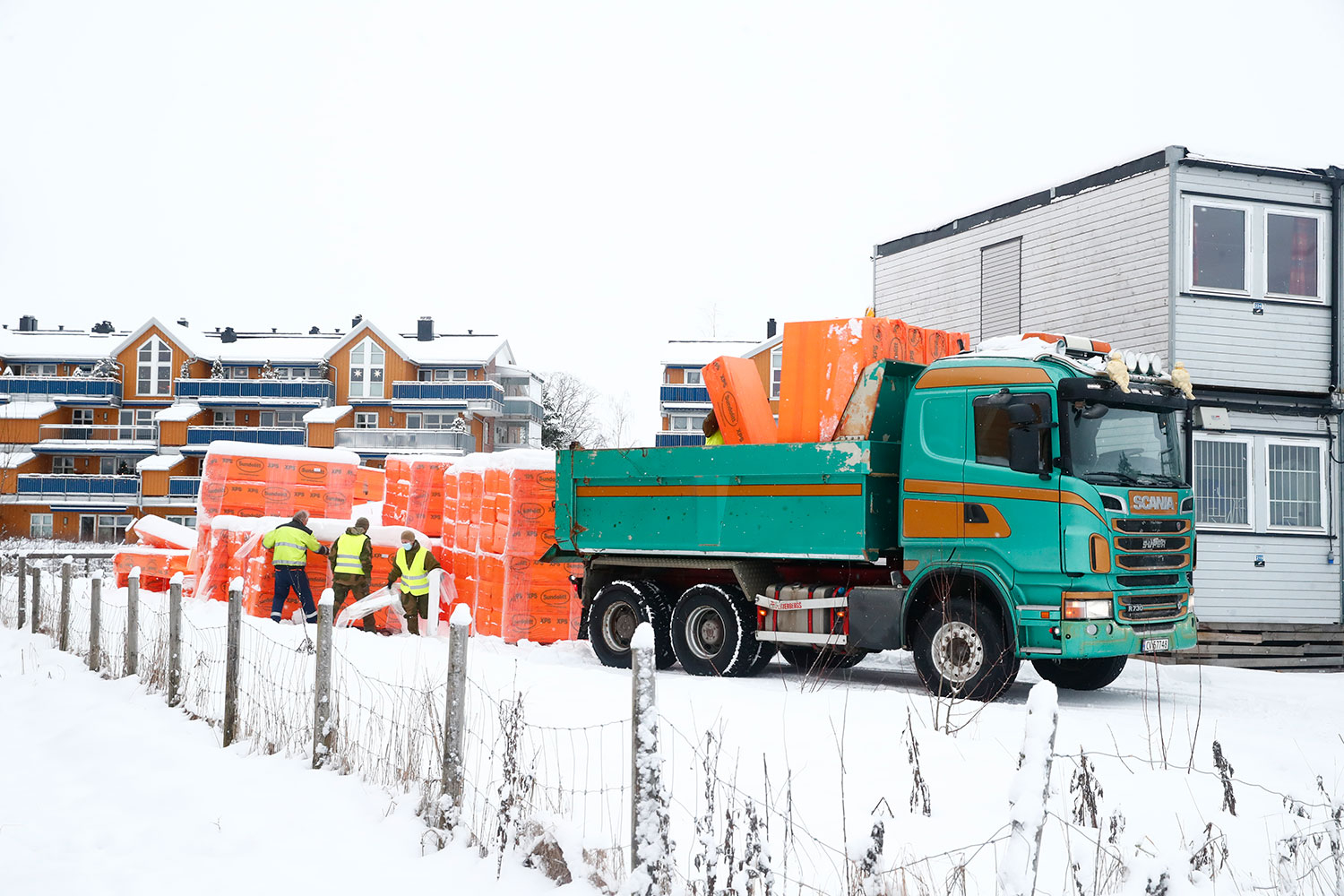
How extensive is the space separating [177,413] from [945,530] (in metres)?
60.8

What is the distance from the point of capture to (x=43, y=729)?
952 centimetres

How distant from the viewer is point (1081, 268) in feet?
58.1

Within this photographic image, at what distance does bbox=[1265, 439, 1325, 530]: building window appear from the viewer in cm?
1658

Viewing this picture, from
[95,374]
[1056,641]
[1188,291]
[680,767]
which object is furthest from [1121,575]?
[95,374]

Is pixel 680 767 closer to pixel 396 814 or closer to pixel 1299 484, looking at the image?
pixel 396 814

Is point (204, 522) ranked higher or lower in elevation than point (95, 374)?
lower

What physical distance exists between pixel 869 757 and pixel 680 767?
1138 millimetres

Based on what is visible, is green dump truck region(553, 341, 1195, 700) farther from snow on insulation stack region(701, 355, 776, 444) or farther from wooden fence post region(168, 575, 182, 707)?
wooden fence post region(168, 575, 182, 707)

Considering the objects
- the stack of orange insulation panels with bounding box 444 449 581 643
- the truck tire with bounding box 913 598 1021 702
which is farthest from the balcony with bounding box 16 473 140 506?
the truck tire with bounding box 913 598 1021 702

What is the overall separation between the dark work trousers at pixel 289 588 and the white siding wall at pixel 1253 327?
41.2ft

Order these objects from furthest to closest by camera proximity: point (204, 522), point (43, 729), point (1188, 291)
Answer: point (204, 522) → point (1188, 291) → point (43, 729)

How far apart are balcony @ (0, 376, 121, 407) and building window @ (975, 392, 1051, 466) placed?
6504 cm

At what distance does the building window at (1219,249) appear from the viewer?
1631 centimetres

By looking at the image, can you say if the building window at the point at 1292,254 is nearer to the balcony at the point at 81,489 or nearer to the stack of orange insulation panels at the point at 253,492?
the stack of orange insulation panels at the point at 253,492
